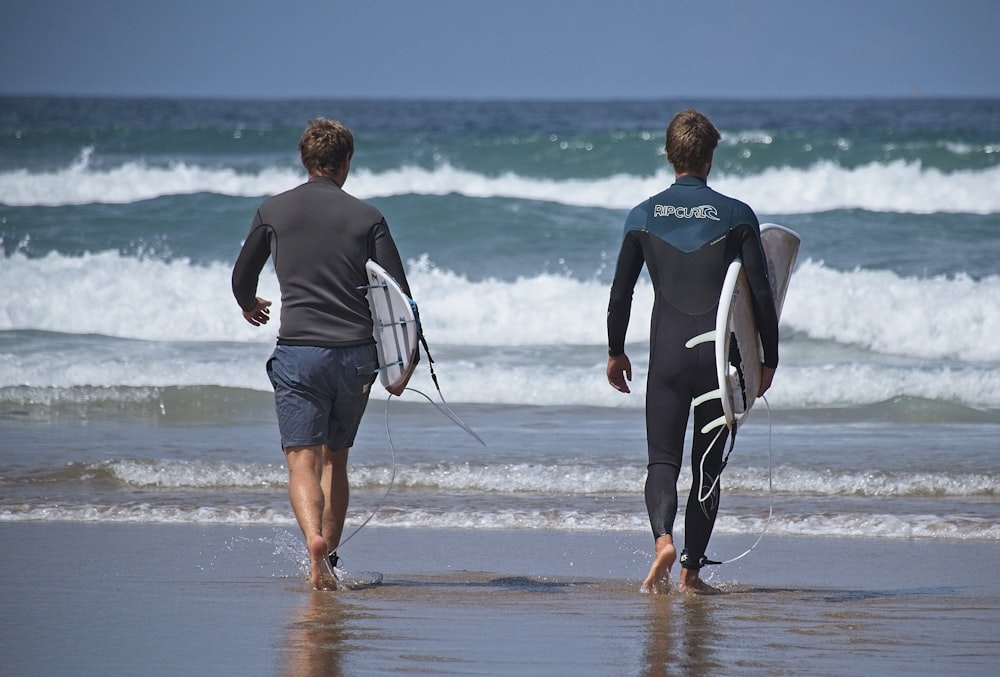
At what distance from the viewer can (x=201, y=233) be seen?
1753cm

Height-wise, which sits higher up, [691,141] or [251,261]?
[691,141]

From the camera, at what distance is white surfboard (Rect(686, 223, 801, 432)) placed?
4453 mm

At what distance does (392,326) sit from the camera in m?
4.70

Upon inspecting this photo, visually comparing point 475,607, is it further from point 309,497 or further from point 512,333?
point 512,333

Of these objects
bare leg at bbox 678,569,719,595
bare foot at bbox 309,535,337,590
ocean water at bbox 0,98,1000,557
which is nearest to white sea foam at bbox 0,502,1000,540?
ocean water at bbox 0,98,1000,557

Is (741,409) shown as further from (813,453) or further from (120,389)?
(120,389)

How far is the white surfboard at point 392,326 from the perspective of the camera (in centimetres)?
460

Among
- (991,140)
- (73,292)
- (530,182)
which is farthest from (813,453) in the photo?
(991,140)

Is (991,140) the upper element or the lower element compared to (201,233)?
upper

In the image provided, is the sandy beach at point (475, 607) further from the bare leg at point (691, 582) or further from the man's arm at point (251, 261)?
the man's arm at point (251, 261)

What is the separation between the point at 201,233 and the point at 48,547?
485 inches

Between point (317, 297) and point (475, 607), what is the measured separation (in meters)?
1.25

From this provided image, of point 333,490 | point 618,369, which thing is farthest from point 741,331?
point 333,490

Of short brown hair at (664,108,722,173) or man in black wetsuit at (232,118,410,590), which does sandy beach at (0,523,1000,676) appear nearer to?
man in black wetsuit at (232,118,410,590)
